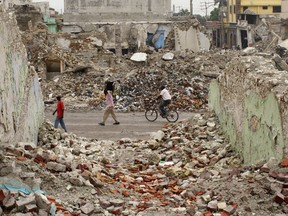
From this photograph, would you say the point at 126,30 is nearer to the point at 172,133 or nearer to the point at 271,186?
the point at 172,133

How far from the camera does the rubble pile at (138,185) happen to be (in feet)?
19.5

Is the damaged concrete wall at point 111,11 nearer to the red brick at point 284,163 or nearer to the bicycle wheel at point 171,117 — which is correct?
the bicycle wheel at point 171,117

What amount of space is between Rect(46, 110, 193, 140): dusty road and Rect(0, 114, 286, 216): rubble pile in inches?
159

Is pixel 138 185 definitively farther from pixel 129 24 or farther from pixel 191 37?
pixel 129 24

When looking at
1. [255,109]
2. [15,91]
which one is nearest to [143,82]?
[15,91]

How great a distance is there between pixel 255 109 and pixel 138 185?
2.32m

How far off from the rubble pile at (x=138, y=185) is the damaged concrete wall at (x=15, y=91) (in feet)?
2.13

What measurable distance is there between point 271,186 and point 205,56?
19.0 metres

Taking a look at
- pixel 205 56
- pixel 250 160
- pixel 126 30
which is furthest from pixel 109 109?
pixel 126 30

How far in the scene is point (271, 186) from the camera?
6.11 metres

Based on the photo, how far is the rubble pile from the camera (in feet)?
19.5

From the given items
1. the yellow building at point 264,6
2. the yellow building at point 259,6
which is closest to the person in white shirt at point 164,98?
the yellow building at point 259,6

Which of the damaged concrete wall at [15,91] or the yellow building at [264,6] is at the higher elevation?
the yellow building at [264,6]

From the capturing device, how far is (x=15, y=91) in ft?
30.9
